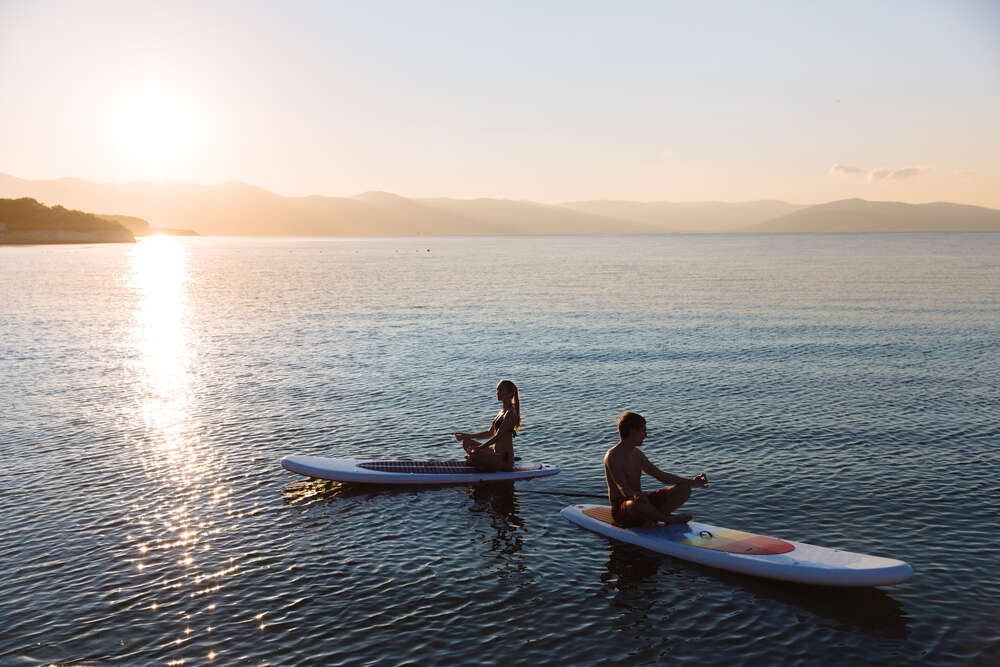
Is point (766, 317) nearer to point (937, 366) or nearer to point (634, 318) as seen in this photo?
point (634, 318)

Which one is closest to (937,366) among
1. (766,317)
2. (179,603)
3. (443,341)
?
(766,317)

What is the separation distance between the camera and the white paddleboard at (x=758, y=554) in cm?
1403

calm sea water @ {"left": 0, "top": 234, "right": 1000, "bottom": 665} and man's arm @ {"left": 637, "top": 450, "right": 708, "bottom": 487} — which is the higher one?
man's arm @ {"left": 637, "top": 450, "right": 708, "bottom": 487}

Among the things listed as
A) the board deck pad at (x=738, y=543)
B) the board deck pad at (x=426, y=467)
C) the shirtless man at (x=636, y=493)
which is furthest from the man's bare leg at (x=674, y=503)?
the board deck pad at (x=426, y=467)

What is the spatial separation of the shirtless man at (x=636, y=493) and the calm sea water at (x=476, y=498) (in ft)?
2.85

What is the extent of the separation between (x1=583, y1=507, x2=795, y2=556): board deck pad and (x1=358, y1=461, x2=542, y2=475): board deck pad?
654 cm

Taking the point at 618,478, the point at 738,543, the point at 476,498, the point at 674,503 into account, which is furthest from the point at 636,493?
the point at 476,498

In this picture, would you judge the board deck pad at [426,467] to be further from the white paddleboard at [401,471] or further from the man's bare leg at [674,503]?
the man's bare leg at [674,503]

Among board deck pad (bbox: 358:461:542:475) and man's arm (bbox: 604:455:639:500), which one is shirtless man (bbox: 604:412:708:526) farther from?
board deck pad (bbox: 358:461:542:475)

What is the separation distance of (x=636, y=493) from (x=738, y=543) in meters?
2.46

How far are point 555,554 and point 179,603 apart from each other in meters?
8.00

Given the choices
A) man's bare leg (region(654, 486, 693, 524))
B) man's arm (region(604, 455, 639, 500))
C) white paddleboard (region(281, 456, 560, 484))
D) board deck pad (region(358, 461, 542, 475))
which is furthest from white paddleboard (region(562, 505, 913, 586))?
board deck pad (region(358, 461, 542, 475))

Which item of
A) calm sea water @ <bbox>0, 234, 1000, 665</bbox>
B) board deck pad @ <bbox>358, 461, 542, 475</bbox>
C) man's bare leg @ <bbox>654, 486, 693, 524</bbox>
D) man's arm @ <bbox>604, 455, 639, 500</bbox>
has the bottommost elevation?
calm sea water @ <bbox>0, 234, 1000, 665</bbox>

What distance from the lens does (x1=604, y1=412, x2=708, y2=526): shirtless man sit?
642 inches
